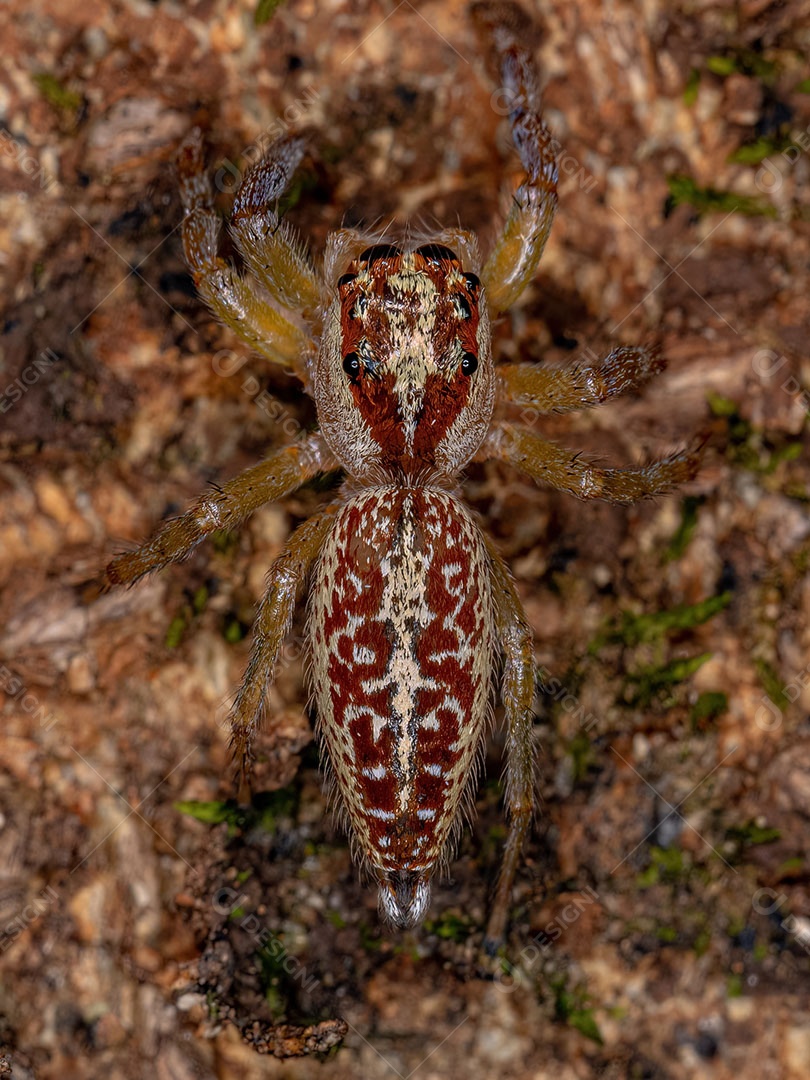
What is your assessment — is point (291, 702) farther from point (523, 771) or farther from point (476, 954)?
point (476, 954)

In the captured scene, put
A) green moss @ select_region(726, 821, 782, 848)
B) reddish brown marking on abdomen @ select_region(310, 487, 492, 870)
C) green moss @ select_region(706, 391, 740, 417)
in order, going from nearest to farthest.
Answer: reddish brown marking on abdomen @ select_region(310, 487, 492, 870) < green moss @ select_region(726, 821, 782, 848) < green moss @ select_region(706, 391, 740, 417)

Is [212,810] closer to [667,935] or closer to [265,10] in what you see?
[667,935]

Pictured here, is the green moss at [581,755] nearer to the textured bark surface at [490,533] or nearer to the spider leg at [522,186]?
the textured bark surface at [490,533]

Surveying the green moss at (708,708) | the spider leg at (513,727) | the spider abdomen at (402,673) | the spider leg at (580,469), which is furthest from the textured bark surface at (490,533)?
the spider abdomen at (402,673)

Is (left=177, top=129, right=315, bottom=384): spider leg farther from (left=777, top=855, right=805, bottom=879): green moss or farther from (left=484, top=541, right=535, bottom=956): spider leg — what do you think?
(left=777, top=855, right=805, bottom=879): green moss

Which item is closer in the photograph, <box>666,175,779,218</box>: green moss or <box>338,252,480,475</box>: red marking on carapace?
<box>338,252,480,475</box>: red marking on carapace

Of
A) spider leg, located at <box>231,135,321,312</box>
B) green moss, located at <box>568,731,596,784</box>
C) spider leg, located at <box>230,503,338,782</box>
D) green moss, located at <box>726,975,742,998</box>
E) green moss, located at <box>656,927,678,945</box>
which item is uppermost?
spider leg, located at <box>231,135,321,312</box>

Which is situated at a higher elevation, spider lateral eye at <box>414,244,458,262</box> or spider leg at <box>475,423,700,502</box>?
spider lateral eye at <box>414,244,458,262</box>

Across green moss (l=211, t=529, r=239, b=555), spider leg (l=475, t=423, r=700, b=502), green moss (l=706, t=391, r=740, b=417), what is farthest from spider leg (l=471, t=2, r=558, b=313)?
green moss (l=211, t=529, r=239, b=555)
